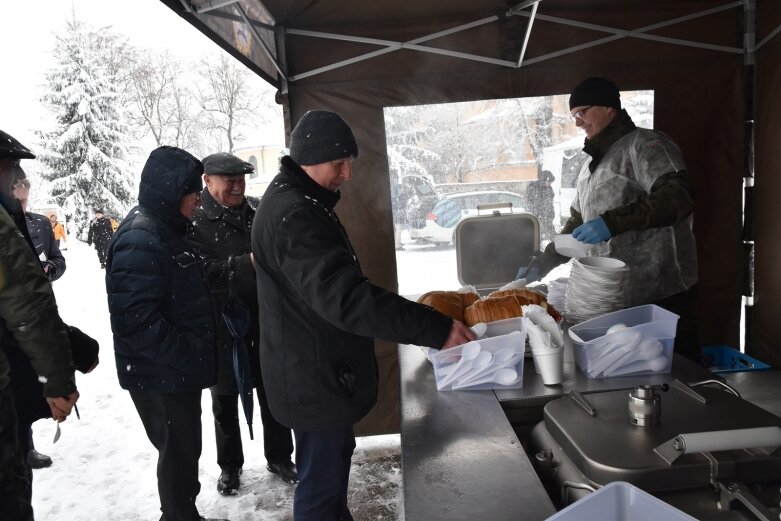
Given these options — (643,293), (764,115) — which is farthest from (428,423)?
(764,115)

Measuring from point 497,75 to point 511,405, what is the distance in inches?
115

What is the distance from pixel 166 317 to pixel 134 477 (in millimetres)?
1873

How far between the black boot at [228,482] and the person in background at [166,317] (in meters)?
0.75

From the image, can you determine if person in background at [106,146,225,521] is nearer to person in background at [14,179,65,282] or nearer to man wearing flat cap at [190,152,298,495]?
man wearing flat cap at [190,152,298,495]

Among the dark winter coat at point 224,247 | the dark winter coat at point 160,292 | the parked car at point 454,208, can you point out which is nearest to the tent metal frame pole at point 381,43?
the parked car at point 454,208

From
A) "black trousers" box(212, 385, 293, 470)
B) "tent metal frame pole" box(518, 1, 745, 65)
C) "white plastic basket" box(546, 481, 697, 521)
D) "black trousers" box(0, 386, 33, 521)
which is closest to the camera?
"white plastic basket" box(546, 481, 697, 521)

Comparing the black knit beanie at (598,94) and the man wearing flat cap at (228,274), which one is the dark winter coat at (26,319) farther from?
the black knit beanie at (598,94)

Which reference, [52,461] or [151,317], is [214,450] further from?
[151,317]

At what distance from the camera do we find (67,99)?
1994 cm

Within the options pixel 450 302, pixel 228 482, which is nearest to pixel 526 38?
pixel 450 302

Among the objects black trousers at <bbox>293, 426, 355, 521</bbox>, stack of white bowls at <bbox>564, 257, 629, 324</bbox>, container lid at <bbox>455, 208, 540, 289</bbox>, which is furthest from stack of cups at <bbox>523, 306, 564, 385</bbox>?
container lid at <bbox>455, 208, 540, 289</bbox>

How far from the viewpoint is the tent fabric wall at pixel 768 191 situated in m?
3.62

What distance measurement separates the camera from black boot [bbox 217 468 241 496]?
11.1 feet

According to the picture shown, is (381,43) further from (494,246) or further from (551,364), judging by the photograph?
(551,364)
